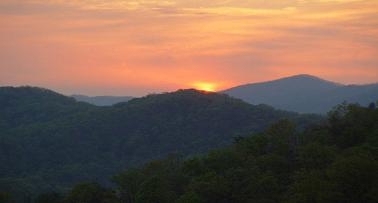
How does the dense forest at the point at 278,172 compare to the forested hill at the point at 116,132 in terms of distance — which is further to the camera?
the forested hill at the point at 116,132

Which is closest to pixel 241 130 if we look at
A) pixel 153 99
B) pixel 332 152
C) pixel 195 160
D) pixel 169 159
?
pixel 153 99

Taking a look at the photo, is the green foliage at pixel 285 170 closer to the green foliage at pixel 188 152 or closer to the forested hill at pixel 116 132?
the green foliage at pixel 188 152

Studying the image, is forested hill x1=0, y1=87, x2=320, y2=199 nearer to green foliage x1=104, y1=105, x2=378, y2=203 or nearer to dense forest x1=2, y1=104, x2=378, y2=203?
dense forest x1=2, y1=104, x2=378, y2=203

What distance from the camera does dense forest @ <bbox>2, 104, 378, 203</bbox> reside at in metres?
28.6

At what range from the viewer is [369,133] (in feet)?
132

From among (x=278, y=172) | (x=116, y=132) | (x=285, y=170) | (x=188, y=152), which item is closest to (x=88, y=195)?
(x=278, y=172)

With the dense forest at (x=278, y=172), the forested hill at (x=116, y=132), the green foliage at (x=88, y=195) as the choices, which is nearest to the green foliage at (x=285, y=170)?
the dense forest at (x=278, y=172)

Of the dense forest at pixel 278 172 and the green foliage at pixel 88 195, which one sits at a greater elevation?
the dense forest at pixel 278 172

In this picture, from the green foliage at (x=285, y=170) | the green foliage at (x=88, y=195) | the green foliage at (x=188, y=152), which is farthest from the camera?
the green foliage at (x=88, y=195)

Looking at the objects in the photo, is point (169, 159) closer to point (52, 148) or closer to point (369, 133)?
point (369, 133)

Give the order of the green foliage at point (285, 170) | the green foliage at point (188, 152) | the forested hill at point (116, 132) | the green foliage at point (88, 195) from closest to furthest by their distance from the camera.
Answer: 1. the green foliage at point (285, 170)
2. the green foliage at point (188, 152)
3. the green foliage at point (88, 195)
4. the forested hill at point (116, 132)

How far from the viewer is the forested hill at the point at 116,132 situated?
105m

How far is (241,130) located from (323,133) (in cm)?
7366

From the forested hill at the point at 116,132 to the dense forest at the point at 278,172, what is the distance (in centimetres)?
4747
